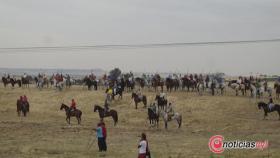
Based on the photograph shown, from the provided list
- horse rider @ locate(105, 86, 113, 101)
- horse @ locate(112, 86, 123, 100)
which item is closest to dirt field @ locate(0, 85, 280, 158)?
horse @ locate(112, 86, 123, 100)

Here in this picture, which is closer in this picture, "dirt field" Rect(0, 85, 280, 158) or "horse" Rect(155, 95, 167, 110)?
"dirt field" Rect(0, 85, 280, 158)

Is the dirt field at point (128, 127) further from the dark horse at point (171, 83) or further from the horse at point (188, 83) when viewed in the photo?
the horse at point (188, 83)

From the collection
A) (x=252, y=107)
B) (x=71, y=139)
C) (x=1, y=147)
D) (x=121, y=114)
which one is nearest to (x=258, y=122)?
(x=252, y=107)

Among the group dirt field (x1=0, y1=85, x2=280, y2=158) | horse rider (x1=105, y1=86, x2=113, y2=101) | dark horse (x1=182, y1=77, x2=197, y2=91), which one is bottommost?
dirt field (x1=0, y1=85, x2=280, y2=158)

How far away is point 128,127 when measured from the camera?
126 ft

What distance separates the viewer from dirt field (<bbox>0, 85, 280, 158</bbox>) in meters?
24.7

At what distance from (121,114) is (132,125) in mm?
4807

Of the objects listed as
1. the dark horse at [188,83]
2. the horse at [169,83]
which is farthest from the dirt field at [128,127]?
the dark horse at [188,83]

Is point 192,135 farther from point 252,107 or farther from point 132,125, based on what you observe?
point 252,107

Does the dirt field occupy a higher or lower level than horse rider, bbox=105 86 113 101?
lower

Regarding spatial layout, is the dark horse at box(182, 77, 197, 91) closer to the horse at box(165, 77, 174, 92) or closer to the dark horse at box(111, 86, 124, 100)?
the horse at box(165, 77, 174, 92)

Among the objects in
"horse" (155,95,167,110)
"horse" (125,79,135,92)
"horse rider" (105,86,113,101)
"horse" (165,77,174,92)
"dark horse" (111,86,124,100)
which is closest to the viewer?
"horse" (155,95,167,110)

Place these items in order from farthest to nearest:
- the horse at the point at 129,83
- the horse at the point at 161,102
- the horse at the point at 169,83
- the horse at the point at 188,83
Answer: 1. the horse at the point at 129,83
2. the horse at the point at 188,83
3. the horse at the point at 169,83
4. the horse at the point at 161,102

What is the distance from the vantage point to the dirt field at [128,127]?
2467 cm
